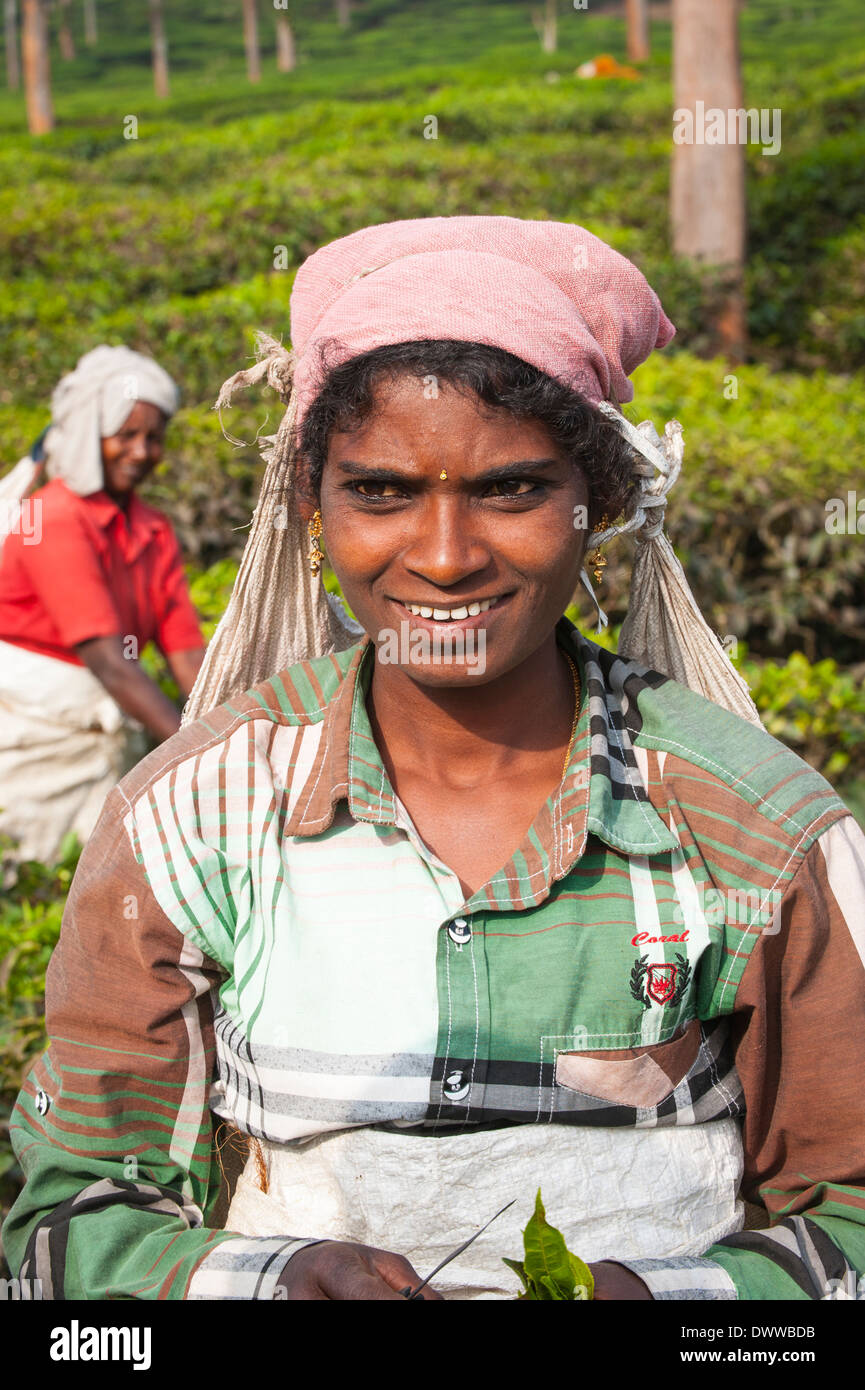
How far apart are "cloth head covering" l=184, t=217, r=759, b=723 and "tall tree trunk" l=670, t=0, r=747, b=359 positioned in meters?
7.01

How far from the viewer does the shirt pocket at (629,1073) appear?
162 centimetres

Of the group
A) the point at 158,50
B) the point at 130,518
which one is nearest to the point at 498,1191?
the point at 130,518

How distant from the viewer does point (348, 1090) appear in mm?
1610

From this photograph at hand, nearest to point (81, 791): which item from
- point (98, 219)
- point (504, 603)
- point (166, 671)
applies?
point (166, 671)

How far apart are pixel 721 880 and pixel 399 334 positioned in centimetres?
78

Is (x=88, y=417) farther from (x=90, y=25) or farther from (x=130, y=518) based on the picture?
(x=90, y=25)

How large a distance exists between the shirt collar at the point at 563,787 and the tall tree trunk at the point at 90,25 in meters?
24.8

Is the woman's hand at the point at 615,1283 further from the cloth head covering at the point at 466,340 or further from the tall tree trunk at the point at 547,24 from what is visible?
the tall tree trunk at the point at 547,24

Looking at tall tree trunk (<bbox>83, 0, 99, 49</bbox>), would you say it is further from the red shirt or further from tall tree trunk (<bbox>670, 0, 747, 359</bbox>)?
the red shirt

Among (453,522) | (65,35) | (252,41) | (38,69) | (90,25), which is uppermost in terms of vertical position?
(90,25)

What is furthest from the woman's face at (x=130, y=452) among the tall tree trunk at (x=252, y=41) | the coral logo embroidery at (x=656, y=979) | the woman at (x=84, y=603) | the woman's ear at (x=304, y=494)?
the tall tree trunk at (x=252, y=41)

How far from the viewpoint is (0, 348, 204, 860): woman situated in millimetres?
3908

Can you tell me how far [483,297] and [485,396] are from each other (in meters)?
0.12

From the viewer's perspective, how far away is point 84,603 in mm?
3896
